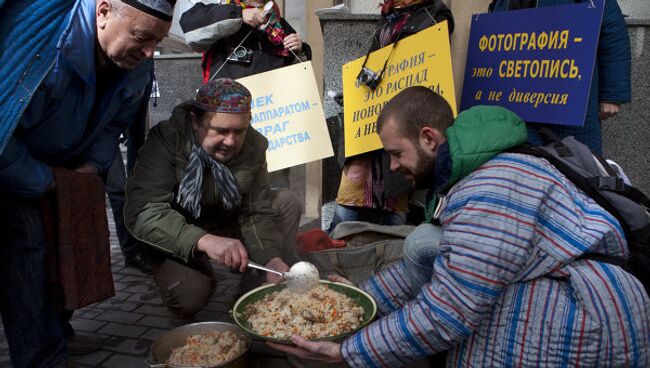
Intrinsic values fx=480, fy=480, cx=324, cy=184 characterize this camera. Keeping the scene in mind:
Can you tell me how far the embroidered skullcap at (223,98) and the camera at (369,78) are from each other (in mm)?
1399

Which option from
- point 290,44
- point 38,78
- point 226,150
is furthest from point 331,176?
point 38,78

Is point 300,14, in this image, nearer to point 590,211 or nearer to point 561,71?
point 561,71

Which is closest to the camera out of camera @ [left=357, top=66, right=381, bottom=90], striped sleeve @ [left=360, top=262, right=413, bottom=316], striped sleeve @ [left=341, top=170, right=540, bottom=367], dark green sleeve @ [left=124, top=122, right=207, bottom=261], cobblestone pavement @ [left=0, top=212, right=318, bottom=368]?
striped sleeve @ [left=341, top=170, right=540, bottom=367]

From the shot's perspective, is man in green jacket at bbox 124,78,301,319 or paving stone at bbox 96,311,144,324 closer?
man in green jacket at bbox 124,78,301,319

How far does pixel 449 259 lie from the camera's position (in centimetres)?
163

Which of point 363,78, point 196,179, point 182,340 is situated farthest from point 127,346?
point 363,78

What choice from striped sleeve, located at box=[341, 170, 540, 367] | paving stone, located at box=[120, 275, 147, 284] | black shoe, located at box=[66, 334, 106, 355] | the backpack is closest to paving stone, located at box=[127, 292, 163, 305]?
paving stone, located at box=[120, 275, 147, 284]

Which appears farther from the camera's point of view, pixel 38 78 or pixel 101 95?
pixel 101 95

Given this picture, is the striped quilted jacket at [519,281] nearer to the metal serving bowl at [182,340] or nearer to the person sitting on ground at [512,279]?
the person sitting on ground at [512,279]

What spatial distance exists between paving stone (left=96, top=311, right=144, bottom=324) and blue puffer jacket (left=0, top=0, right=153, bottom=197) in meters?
1.20

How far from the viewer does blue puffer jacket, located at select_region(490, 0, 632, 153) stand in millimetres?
3039

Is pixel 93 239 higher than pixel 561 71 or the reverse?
the reverse

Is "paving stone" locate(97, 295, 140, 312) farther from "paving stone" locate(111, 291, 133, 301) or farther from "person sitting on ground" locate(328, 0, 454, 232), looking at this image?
"person sitting on ground" locate(328, 0, 454, 232)

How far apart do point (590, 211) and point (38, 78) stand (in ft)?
6.93
